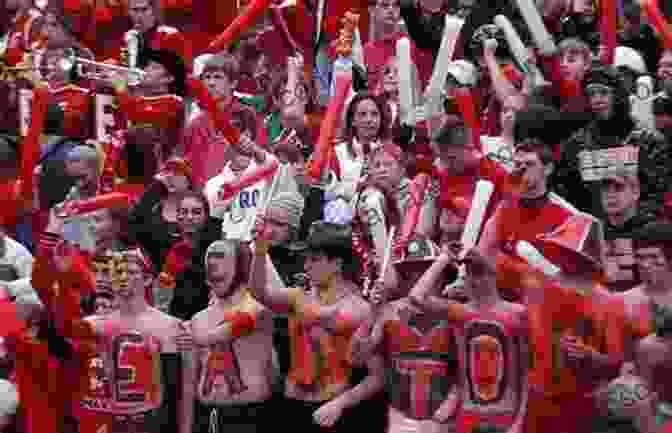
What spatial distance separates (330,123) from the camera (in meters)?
11.0

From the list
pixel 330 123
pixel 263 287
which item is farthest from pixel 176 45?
pixel 263 287

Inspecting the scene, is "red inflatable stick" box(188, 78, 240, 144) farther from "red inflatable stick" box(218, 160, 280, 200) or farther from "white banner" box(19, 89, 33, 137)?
"white banner" box(19, 89, 33, 137)

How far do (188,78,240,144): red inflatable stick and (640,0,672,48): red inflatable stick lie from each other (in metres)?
2.32

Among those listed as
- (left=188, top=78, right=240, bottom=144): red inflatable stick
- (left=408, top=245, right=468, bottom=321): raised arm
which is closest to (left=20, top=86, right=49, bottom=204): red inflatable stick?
(left=188, top=78, right=240, bottom=144): red inflatable stick

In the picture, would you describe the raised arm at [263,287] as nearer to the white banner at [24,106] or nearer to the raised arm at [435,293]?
the raised arm at [435,293]

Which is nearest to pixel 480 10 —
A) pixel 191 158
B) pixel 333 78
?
pixel 333 78

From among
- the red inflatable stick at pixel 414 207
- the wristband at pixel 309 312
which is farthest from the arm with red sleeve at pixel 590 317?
the wristband at pixel 309 312

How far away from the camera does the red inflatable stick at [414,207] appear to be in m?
9.50

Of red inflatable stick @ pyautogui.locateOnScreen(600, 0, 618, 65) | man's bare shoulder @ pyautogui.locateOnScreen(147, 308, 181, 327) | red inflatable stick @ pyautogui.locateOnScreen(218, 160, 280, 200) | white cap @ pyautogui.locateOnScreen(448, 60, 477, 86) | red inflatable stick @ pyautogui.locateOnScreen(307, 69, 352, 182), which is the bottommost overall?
man's bare shoulder @ pyautogui.locateOnScreen(147, 308, 181, 327)

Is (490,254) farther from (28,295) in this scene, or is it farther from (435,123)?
(28,295)

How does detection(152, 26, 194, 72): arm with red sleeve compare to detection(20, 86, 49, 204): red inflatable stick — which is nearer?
detection(20, 86, 49, 204): red inflatable stick

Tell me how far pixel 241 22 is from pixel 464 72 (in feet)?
5.42

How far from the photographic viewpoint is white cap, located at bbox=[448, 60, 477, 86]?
11.3 metres

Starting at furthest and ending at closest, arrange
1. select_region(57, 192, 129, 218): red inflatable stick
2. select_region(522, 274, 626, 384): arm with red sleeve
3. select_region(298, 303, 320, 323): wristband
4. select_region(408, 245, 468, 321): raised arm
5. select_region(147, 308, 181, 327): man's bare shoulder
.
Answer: select_region(57, 192, 129, 218): red inflatable stick → select_region(147, 308, 181, 327): man's bare shoulder → select_region(298, 303, 320, 323): wristband → select_region(408, 245, 468, 321): raised arm → select_region(522, 274, 626, 384): arm with red sleeve
